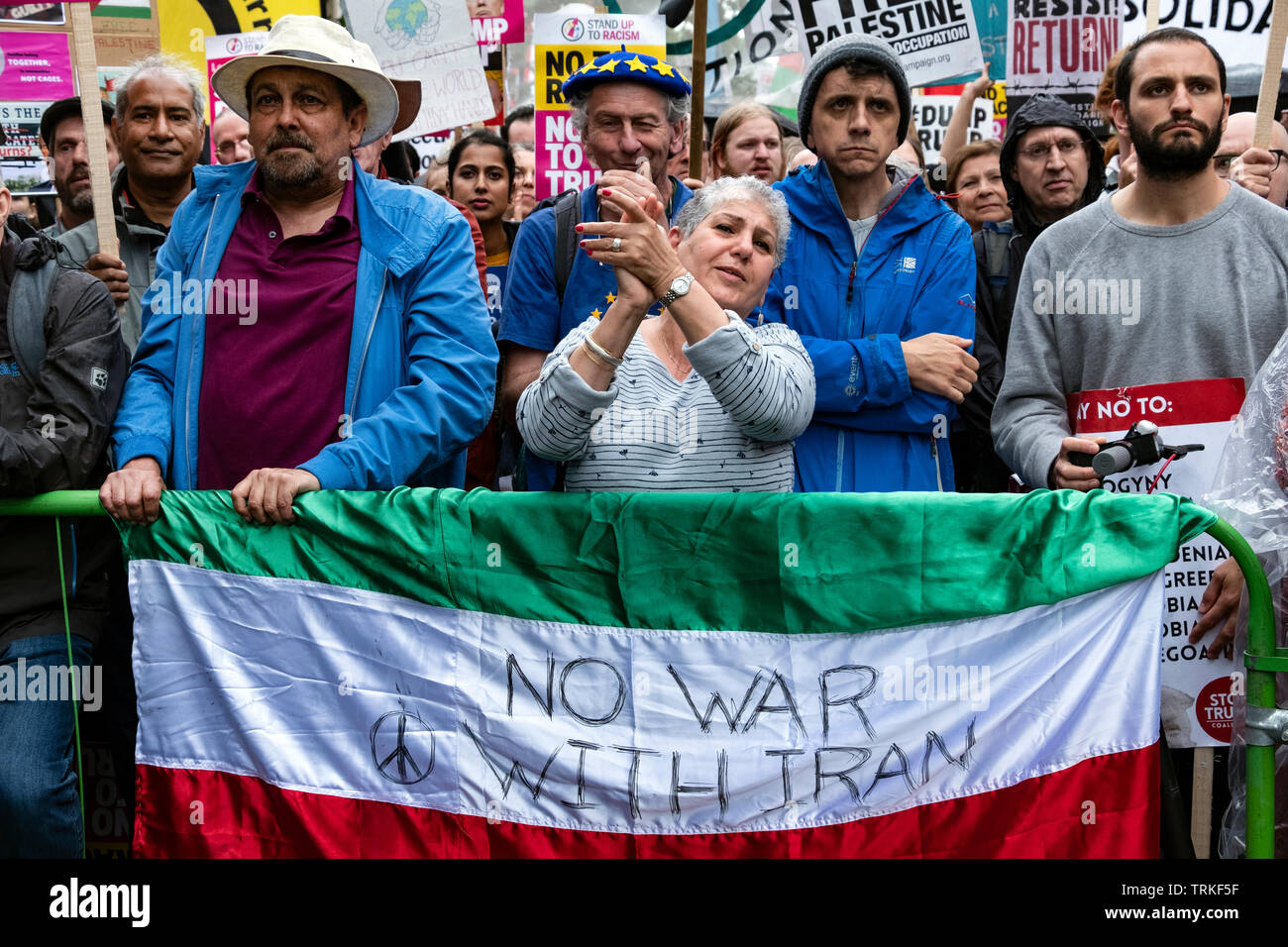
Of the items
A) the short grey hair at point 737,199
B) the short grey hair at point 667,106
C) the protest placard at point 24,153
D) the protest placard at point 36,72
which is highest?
the protest placard at point 36,72

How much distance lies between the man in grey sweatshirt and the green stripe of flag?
0.68m

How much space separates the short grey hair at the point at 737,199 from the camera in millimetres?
3898

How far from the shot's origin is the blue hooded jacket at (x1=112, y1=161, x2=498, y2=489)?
3.87m

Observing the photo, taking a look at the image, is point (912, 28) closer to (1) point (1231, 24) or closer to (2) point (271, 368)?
(1) point (1231, 24)

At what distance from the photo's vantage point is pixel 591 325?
3.70m

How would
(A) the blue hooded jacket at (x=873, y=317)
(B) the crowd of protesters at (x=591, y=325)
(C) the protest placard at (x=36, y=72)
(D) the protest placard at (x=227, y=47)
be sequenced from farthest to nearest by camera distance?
(D) the protest placard at (x=227, y=47) → (C) the protest placard at (x=36, y=72) → (A) the blue hooded jacket at (x=873, y=317) → (B) the crowd of protesters at (x=591, y=325)

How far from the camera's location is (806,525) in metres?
3.35

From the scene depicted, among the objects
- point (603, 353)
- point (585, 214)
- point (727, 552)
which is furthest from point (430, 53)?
point (727, 552)

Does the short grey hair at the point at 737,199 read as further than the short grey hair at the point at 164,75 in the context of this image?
No

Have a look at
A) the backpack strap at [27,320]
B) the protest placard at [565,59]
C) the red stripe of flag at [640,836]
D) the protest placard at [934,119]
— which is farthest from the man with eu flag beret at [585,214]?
the protest placard at [934,119]

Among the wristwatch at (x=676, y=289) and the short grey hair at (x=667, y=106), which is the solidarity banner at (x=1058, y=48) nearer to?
the short grey hair at (x=667, y=106)

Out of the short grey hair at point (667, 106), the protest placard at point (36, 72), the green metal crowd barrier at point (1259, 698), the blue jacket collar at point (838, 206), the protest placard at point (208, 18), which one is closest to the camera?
the green metal crowd barrier at point (1259, 698)

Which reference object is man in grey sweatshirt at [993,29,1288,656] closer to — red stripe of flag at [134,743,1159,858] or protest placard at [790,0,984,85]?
red stripe of flag at [134,743,1159,858]

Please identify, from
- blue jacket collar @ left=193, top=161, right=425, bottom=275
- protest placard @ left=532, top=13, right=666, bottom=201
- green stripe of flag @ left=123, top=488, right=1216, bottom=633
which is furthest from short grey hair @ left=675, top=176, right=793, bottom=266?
protest placard @ left=532, top=13, right=666, bottom=201
